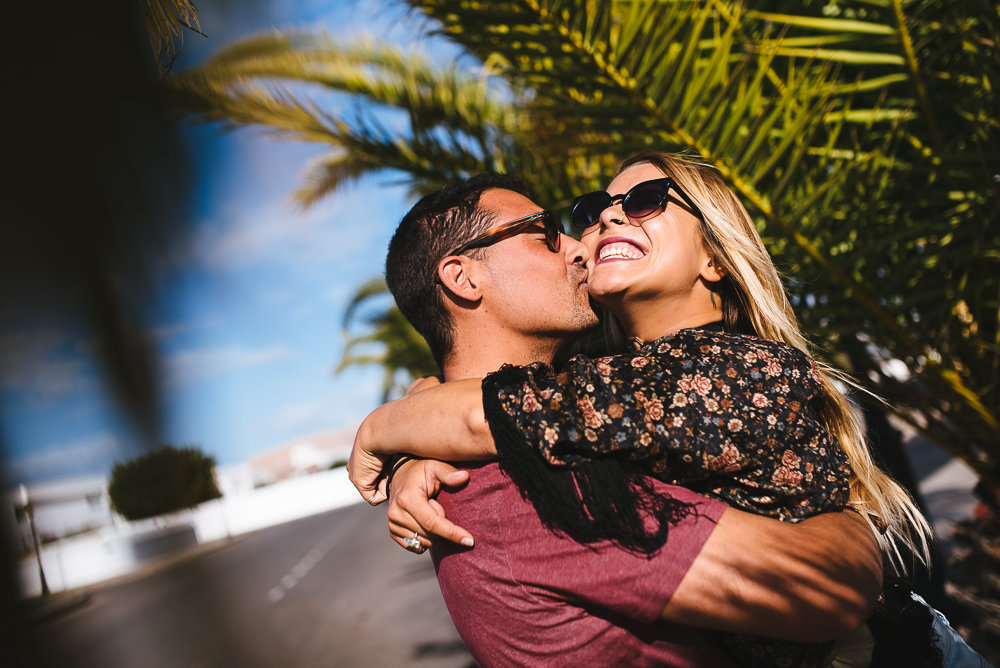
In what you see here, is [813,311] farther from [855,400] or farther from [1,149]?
[1,149]

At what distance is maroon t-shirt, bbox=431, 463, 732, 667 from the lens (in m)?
1.36

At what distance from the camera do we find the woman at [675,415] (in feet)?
4.52

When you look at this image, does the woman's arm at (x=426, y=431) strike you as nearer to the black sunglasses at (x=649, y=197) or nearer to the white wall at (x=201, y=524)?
the black sunglasses at (x=649, y=197)

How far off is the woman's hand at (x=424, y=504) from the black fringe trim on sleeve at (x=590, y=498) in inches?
9.5

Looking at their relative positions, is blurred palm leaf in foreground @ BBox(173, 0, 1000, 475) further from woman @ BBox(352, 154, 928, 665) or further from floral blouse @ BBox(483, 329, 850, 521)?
floral blouse @ BBox(483, 329, 850, 521)

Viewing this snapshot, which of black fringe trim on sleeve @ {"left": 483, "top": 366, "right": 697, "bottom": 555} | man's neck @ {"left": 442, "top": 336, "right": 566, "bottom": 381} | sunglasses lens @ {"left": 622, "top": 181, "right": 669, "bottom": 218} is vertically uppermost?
sunglasses lens @ {"left": 622, "top": 181, "right": 669, "bottom": 218}

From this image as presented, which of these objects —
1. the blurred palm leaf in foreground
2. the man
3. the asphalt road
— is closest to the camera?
the man

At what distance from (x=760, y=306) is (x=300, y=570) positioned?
13.7 metres

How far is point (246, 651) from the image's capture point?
26.8 ft

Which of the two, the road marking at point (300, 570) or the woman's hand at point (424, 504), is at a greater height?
the woman's hand at point (424, 504)

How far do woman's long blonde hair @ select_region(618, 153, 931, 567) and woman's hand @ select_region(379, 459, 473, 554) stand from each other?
1079mm

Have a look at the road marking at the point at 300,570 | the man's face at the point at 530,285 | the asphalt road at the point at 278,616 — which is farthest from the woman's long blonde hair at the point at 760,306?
the road marking at the point at 300,570

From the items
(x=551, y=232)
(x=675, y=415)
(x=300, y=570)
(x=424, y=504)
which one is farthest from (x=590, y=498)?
(x=300, y=570)

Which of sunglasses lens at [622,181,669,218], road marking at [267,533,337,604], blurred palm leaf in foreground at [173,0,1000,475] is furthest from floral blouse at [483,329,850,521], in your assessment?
road marking at [267,533,337,604]
